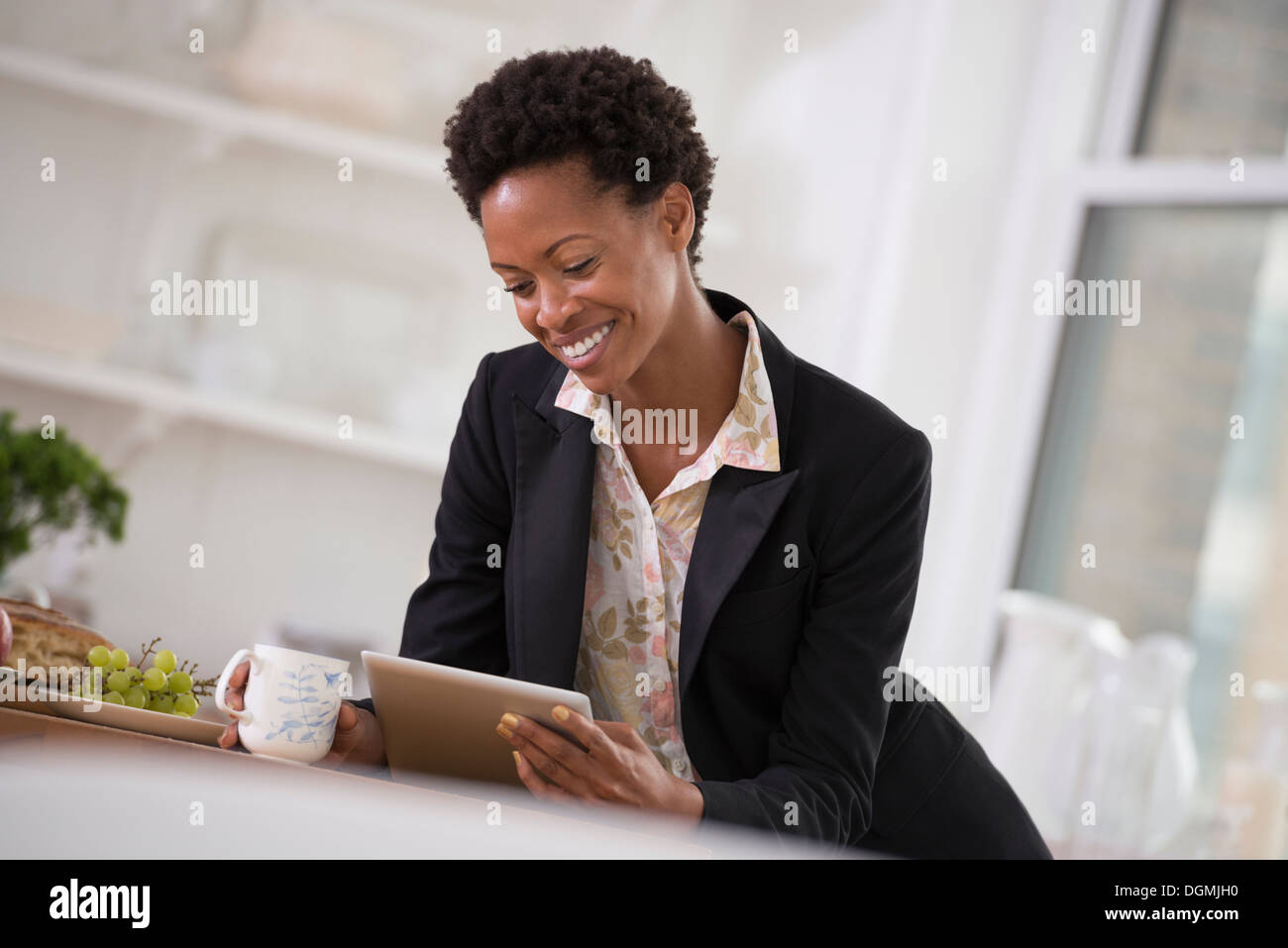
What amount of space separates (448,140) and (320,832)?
39.9 inches

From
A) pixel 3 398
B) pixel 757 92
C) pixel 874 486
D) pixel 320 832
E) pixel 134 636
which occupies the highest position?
pixel 757 92

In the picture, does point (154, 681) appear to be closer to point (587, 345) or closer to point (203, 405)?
point (587, 345)

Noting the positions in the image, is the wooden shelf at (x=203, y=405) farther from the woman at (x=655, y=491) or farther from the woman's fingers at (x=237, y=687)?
the woman's fingers at (x=237, y=687)

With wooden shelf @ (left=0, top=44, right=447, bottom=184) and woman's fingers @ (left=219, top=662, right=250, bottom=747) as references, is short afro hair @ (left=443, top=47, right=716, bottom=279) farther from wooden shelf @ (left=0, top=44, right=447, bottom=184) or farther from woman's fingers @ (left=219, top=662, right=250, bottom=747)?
wooden shelf @ (left=0, top=44, right=447, bottom=184)

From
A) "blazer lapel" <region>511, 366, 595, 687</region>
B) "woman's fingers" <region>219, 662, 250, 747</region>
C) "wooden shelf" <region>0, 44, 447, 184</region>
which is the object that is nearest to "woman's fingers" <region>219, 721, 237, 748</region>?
"woman's fingers" <region>219, 662, 250, 747</region>

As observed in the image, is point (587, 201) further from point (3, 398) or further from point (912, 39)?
point (3, 398)

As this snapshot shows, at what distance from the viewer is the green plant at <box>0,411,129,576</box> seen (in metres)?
1.85

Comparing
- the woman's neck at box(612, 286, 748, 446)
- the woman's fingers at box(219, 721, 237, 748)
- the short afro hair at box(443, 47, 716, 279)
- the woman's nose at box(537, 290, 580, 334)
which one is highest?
the short afro hair at box(443, 47, 716, 279)

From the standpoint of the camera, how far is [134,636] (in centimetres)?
286

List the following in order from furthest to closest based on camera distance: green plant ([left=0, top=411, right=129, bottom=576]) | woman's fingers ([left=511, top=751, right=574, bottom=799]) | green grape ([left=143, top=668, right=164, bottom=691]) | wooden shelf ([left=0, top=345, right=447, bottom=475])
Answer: wooden shelf ([left=0, top=345, right=447, bottom=475]) < green plant ([left=0, top=411, right=129, bottom=576]) < green grape ([left=143, top=668, right=164, bottom=691]) < woman's fingers ([left=511, top=751, right=574, bottom=799])

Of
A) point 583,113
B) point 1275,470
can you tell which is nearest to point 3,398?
point 583,113

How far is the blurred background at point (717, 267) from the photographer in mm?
2705

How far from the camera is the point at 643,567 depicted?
1.25 m

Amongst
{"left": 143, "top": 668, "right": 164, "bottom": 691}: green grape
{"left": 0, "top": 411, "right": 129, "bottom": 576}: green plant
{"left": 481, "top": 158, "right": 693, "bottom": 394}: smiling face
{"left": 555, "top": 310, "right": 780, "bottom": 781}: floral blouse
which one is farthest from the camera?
{"left": 0, "top": 411, "right": 129, "bottom": 576}: green plant
